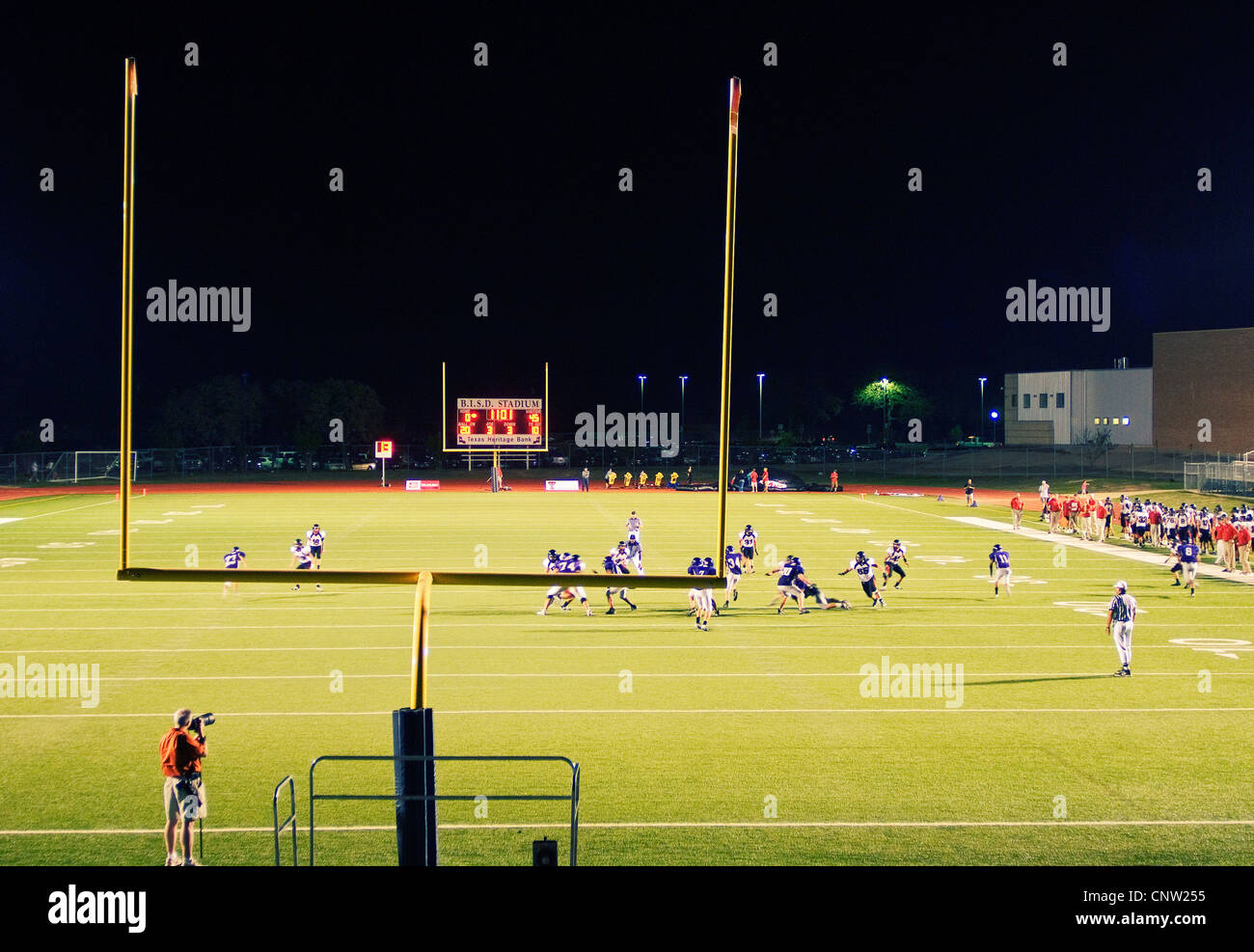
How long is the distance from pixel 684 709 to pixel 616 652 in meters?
3.08

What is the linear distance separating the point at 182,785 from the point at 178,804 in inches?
5.6

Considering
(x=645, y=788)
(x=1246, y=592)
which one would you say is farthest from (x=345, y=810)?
(x=1246, y=592)

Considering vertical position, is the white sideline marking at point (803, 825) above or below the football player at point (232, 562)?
below

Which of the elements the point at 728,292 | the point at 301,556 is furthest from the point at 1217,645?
the point at 301,556

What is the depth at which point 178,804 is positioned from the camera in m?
7.49

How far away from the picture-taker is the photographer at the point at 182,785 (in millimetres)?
7469

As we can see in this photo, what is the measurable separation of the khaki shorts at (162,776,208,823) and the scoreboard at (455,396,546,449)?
41870 mm

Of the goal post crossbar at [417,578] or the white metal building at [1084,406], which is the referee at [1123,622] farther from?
the white metal building at [1084,406]

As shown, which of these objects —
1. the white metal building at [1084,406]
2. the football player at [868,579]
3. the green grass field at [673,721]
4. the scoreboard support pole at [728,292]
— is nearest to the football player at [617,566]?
the green grass field at [673,721]

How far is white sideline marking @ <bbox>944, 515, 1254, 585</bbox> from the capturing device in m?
22.6

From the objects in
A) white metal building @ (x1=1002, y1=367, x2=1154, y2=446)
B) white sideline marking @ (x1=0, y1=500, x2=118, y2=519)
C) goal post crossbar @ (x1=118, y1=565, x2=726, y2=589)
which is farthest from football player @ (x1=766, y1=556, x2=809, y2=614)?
white metal building @ (x1=1002, y1=367, x2=1154, y2=446)

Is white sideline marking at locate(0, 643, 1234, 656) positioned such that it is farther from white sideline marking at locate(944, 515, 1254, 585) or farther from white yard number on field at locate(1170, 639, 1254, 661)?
white sideline marking at locate(944, 515, 1254, 585)
